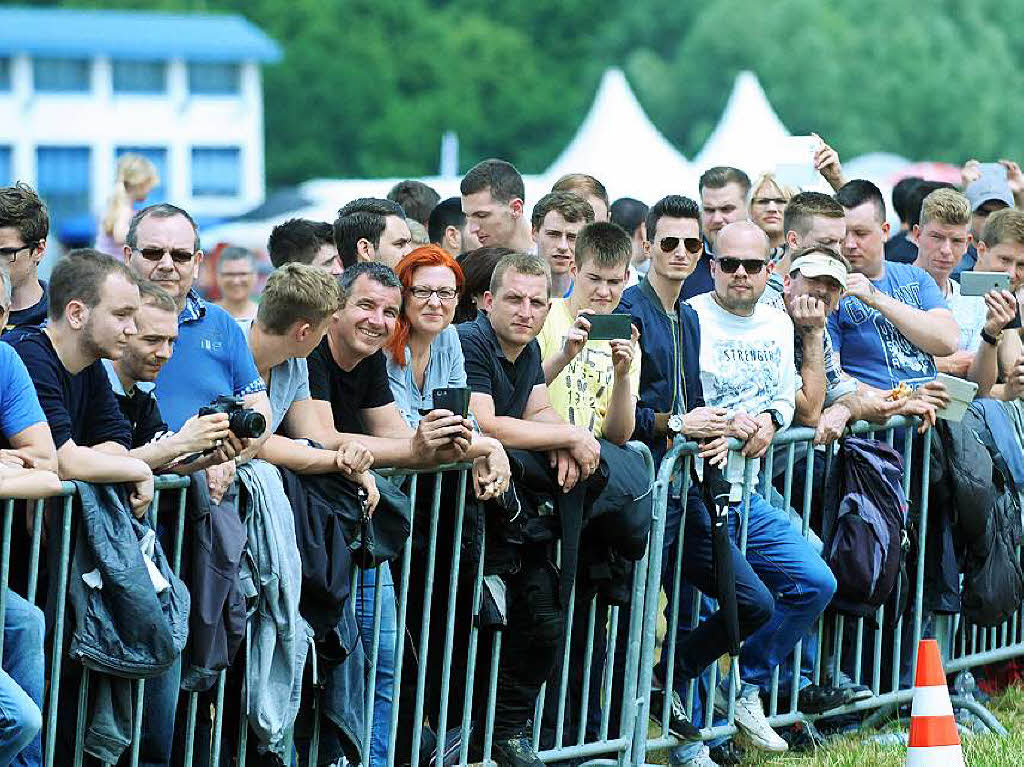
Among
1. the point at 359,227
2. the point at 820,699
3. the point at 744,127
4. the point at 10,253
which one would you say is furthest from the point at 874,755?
the point at 744,127

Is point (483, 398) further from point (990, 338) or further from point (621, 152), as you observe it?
point (621, 152)

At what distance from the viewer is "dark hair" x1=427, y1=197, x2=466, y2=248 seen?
29.9 feet

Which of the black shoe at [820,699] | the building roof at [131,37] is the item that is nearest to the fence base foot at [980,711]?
the black shoe at [820,699]

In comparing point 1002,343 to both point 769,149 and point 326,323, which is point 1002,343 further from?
point 769,149

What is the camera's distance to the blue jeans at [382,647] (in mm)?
6238

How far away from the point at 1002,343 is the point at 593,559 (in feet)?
9.49

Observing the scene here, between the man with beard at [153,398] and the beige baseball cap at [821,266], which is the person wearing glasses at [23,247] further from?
the beige baseball cap at [821,266]

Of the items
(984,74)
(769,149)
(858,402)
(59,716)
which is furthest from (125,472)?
(984,74)

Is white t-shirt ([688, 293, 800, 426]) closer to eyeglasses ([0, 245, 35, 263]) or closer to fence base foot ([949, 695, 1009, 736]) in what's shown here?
fence base foot ([949, 695, 1009, 736])

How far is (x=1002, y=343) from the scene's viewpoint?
344 inches

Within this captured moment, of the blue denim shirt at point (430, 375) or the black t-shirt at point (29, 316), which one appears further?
the blue denim shirt at point (430, 375)

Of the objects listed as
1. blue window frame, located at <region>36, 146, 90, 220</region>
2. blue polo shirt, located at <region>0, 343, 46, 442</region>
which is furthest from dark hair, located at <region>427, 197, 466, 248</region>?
blue window frame, located at <region>36, 146, 90, 220</region>

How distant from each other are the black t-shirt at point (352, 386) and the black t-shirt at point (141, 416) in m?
0.63

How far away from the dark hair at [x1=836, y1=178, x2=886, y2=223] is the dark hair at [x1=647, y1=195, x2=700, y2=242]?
1106mm
